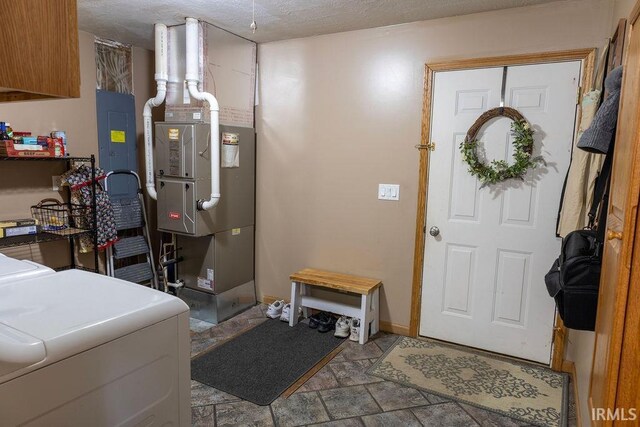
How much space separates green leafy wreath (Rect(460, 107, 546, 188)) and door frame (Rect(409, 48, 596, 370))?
31 centimetres

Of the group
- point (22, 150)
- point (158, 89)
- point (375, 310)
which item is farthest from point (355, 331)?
point (22, 150)

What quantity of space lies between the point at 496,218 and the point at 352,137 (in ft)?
4.25

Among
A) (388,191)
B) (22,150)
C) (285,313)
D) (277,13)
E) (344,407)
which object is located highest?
(277,13)

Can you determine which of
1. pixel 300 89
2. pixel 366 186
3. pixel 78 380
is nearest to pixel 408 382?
pixel 366 186

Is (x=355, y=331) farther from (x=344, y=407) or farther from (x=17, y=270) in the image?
(x=17, y=270)

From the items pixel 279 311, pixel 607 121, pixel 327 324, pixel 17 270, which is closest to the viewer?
pixel 17 270

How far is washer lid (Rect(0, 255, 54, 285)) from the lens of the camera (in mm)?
1329

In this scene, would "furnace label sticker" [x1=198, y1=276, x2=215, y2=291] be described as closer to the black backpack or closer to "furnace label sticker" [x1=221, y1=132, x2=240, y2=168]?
"furnace label sticker" [x1=221, y1=132, x2=240, y2=168]

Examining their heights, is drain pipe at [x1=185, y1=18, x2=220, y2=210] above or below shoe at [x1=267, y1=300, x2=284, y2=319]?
above

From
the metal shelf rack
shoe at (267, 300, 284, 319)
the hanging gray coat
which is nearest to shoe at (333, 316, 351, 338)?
shoe at (267, 300, 284, 319)

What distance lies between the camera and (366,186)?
343cm

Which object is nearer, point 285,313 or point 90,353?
point 90,353

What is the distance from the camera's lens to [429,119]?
3121 mm

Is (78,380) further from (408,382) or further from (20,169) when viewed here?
(20,169)
